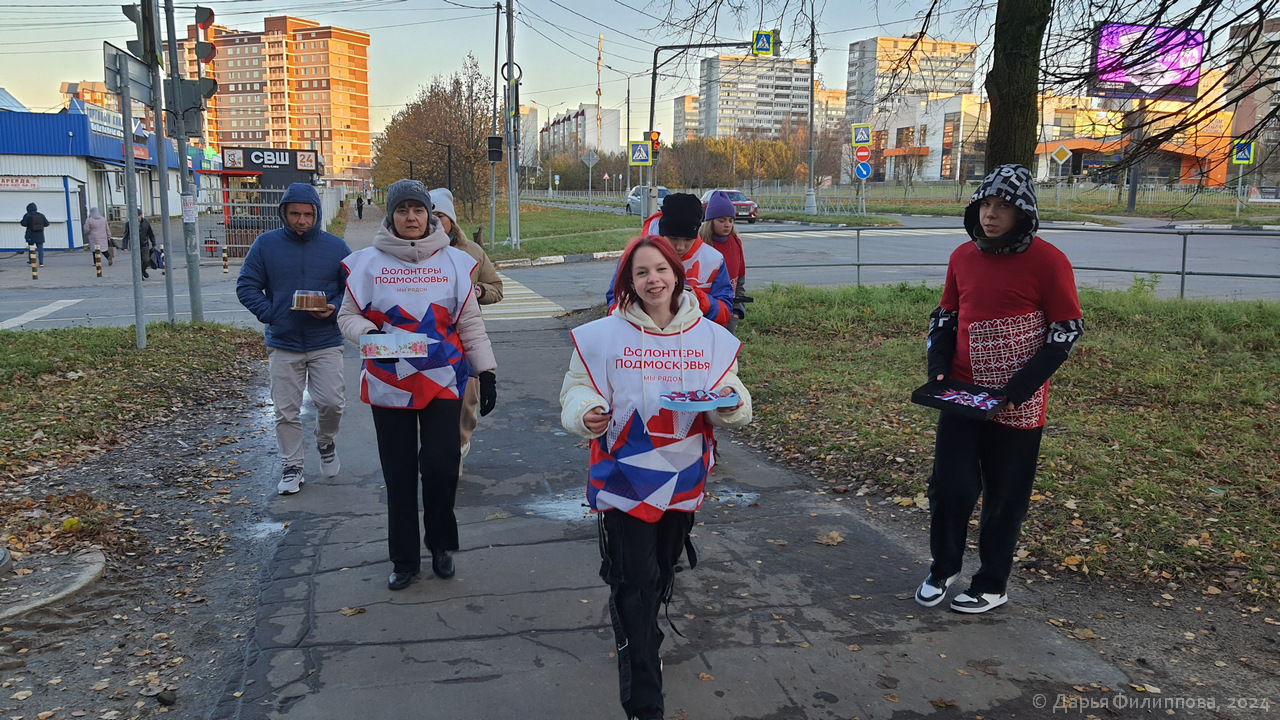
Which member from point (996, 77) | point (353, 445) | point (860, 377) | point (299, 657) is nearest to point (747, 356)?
point (860, 377)

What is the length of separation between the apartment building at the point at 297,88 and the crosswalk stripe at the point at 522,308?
16625cm

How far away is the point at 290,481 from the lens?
6.00 meters

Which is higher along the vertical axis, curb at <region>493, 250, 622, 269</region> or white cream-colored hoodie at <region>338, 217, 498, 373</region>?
white cream-colored hoodie at <region>338, 217, 498, 373</region>

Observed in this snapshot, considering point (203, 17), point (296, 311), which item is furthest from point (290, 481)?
point (203, 17)

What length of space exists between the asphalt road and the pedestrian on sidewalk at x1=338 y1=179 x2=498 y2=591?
978cm

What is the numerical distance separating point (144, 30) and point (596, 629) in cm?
1057

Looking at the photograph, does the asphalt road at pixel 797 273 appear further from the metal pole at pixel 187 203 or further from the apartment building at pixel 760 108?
the apartment building at pixel 760 108

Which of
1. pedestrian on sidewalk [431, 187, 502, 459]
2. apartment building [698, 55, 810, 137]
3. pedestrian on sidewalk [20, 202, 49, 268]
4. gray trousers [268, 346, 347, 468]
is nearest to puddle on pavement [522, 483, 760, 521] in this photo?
pedestrian on sidewalk [431, 187, 502, 459]

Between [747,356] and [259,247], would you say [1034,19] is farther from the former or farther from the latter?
[259,247]

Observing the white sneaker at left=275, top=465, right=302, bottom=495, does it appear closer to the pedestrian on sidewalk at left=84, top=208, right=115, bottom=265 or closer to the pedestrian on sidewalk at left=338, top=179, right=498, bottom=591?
the pedestrian on sidewalk at left=338, top=179, right=498, bottom=591

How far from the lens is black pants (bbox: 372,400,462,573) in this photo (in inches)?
172

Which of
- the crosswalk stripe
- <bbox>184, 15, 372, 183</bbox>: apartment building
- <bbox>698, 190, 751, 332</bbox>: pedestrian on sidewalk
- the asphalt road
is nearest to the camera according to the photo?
<bbox>698, 190, 751, 332</bbox>: pedestrian on sidewalk

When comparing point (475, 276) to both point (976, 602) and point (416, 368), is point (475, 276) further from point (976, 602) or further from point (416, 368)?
point (976, 602)

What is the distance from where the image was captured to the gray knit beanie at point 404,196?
14.2 ft
